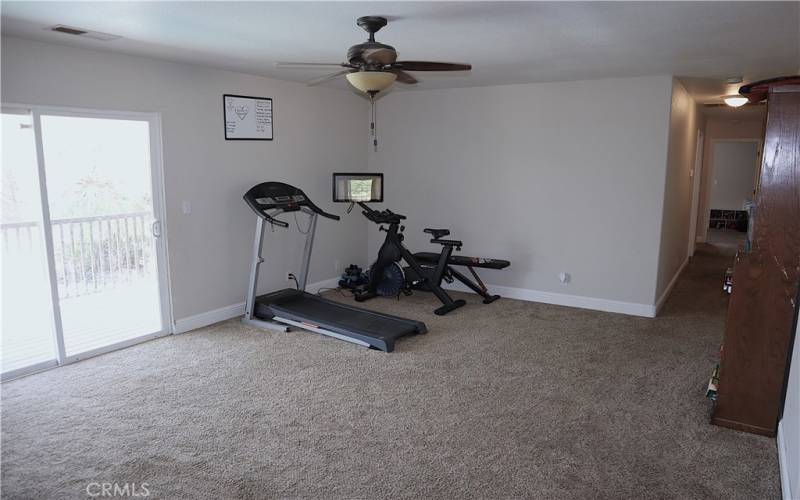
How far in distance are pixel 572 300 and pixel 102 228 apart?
4452 millimetres

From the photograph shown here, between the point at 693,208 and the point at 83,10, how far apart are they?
828 cm

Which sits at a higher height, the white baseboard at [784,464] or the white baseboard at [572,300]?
the white baseboard at [572,300]

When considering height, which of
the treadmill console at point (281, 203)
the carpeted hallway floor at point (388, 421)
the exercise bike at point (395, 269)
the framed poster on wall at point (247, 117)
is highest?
the framed poster on wall at point (247, 117)

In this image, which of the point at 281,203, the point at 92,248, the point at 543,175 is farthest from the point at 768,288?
the point at 92,248

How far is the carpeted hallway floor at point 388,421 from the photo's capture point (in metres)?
2.52

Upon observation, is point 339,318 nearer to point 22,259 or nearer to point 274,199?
point 274,199

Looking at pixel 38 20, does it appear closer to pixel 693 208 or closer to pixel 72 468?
pixel 72 468

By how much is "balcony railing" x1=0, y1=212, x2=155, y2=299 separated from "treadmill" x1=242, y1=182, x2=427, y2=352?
2.95 feet

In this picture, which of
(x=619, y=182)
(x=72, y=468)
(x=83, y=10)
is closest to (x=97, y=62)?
(x=83, y=10)

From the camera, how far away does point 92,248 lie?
418 centimetres

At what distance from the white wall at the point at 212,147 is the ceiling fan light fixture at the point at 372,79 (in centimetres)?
208

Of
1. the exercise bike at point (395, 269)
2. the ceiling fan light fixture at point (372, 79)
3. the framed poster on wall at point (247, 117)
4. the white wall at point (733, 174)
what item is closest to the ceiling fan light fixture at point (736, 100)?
the exercise bike at point (395, 269)

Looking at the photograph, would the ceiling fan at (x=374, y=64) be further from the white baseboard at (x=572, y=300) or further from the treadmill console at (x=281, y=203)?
the white baseboard at (x=572, y=300)

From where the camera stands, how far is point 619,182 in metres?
5.18
